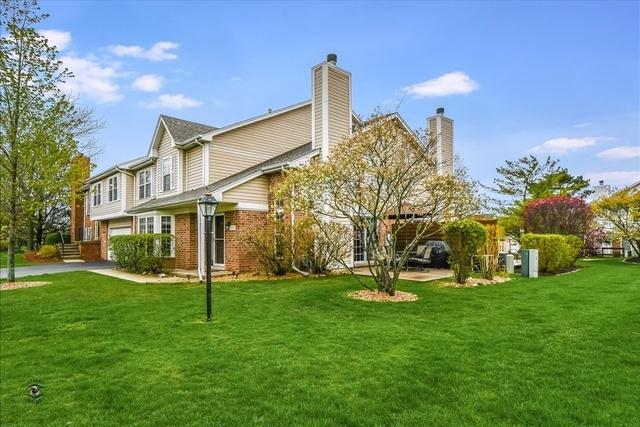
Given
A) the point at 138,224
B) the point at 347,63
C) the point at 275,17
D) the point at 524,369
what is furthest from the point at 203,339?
the point at 138,224

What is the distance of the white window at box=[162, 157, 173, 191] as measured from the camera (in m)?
18.5

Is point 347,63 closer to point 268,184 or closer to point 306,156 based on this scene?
point 306,156

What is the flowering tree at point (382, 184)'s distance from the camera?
9.48 m

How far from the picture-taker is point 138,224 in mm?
21016

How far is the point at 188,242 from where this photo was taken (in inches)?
650

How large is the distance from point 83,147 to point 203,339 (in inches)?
461

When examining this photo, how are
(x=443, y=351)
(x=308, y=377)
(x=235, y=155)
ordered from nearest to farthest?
(x=308, y=377), (x=443, y=351), (x=235, y=155)

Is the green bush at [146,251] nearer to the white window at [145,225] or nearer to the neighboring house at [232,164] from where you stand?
the neighboring house at [232,164]

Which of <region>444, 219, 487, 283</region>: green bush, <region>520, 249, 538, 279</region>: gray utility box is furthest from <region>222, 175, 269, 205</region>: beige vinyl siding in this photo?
<region>520, 249, 538, 279</region>: gray utility box

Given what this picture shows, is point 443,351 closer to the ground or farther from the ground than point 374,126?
closer to the ground

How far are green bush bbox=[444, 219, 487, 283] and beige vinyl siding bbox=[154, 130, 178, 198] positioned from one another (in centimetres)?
1208

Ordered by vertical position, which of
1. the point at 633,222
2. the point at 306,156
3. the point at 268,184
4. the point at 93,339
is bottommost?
the point at 93,339

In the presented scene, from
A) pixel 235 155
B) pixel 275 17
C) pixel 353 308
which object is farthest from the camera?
pixel 235 155

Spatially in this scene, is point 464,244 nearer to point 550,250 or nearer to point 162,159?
point 550,250
